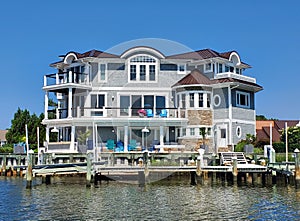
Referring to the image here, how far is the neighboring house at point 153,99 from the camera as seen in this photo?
117ft

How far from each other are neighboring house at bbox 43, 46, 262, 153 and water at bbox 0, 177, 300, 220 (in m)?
9.69

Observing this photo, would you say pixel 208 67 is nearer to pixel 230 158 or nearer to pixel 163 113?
pixel 163 113

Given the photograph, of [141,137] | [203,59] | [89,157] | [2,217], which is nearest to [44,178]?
[89,157]

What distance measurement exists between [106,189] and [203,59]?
694 inches

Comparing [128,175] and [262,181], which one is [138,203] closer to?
[128,175]

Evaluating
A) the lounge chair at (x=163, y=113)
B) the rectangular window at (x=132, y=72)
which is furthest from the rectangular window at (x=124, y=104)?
the lounge chair at (x=163, y=113)

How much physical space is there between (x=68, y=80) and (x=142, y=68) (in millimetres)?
6714

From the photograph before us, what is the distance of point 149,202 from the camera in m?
19.9

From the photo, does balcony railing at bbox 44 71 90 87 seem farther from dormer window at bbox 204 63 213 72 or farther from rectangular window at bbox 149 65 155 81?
dormer window at bbox 204 63 213 72

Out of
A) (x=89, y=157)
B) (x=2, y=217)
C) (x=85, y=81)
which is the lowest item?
(x=2, y=217)

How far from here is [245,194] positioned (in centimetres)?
2266

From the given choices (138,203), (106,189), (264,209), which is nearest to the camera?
(264,209)

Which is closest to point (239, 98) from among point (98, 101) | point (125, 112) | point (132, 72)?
point (132, 72)

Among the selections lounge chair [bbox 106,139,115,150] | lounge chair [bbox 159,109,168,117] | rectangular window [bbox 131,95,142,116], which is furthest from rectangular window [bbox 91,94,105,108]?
lounge chair [bbox 159,109,168,117]
